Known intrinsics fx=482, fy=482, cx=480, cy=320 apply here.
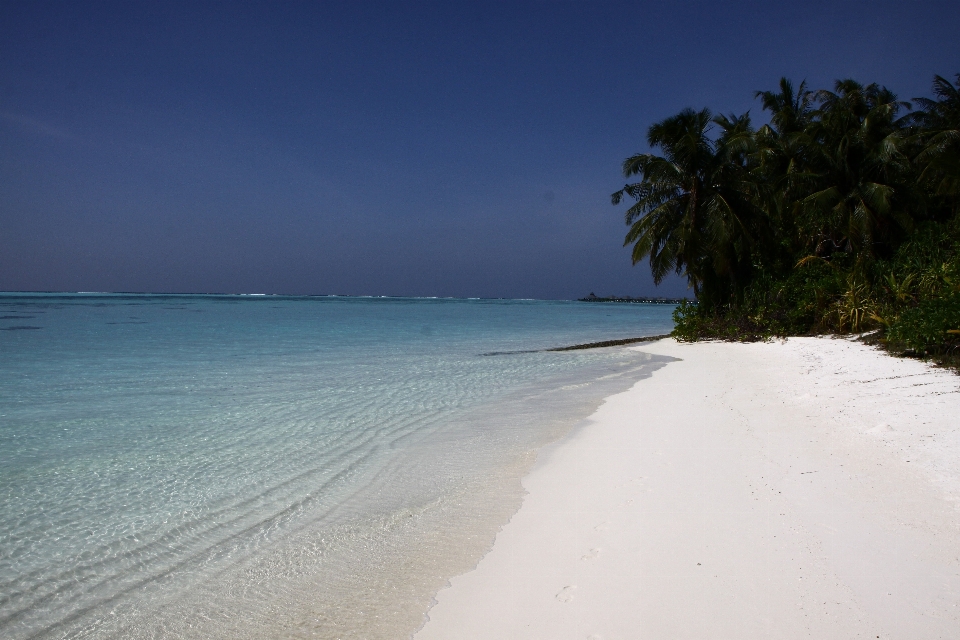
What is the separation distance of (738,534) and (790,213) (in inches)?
870

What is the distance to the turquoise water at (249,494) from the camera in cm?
280

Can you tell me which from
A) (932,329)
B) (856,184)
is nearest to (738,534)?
(932,329)

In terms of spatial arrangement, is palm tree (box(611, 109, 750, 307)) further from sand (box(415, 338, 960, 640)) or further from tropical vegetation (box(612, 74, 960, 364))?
sand (box(415, 338, 960, 640))

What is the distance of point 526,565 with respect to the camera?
9.98ft

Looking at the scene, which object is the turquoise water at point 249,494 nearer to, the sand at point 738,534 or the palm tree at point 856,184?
the sand at point 738,534

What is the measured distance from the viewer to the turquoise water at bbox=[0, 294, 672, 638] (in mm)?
2801

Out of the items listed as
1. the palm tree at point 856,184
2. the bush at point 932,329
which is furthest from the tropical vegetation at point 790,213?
the bush at point 932,329

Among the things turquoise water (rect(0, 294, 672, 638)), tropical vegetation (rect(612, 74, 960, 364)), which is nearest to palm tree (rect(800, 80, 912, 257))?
tropical vegetation (rect(612, 74, 960, 364))

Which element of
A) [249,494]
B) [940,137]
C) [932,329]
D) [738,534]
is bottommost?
[249,494]

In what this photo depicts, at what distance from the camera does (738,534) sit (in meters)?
3.18

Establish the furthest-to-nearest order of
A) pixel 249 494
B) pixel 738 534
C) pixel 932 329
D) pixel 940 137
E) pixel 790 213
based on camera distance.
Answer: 1. pixel 790 213
2. pixel 940 137
3. pixel 932 329
4. pixel 249 494
5. pixel 738 534

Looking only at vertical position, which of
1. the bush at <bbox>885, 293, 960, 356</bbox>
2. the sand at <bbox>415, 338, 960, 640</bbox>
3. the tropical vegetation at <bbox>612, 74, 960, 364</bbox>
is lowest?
the sand at <bbox>415, 338, 960, 640</bbox>

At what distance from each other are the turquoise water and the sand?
0.47 m

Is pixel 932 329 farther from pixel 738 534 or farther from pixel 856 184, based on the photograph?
pixel 856 184
